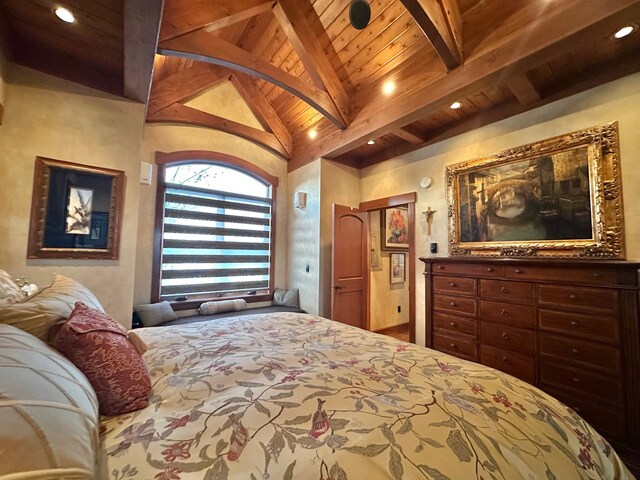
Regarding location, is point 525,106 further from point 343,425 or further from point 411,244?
point 343,425

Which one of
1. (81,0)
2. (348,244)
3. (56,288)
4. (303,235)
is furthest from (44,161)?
(348,244)

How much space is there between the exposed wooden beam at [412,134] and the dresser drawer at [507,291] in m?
1.97

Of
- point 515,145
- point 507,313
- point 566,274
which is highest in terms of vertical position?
point 515,145

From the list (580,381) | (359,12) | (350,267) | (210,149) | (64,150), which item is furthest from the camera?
(350,267)

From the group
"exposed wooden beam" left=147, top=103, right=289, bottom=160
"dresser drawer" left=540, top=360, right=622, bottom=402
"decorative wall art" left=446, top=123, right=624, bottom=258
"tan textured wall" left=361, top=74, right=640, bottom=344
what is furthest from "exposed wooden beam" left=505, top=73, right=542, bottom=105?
"exposed wooden beam" left=147, top=103, right=289, bottom=160

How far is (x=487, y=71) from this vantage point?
6.94ft

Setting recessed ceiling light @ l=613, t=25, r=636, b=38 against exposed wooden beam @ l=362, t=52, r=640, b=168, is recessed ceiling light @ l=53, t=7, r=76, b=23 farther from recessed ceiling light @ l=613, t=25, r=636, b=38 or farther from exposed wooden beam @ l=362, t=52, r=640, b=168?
recessed ceiling light @ l=613, t=25, r=636, b=38

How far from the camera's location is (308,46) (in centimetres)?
287

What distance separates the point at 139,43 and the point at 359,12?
62.7 inches

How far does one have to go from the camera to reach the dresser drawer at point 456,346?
251 cm

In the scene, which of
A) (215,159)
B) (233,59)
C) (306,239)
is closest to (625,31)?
(233,59)

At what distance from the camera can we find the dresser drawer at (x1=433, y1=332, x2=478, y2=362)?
2.51m

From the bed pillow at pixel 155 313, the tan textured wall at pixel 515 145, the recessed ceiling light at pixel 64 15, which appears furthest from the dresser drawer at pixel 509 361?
the recessed ceiling light at pixel 64 15

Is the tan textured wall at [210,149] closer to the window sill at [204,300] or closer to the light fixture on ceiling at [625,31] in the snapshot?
the window sill at [204,300]
